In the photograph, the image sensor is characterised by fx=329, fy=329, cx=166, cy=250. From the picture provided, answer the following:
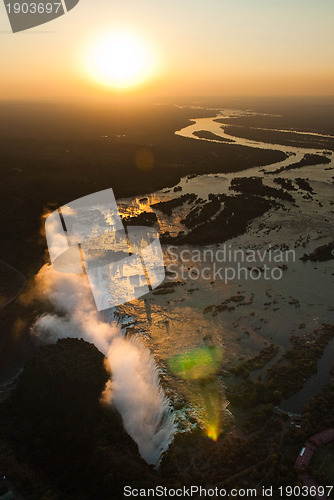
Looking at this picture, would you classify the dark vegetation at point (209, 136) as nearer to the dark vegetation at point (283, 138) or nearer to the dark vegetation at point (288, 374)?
the dark vegetation at point (283, 138)

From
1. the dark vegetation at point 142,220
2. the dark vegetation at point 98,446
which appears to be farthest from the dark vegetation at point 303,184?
the dark vegetation at point 98,446

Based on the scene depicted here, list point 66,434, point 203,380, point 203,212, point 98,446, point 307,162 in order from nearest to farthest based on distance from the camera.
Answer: point 98,446 → point 66,434 → point 203,380 → point 203,212 → point 307,162

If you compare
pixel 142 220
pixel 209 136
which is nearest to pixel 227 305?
pixel 142 220

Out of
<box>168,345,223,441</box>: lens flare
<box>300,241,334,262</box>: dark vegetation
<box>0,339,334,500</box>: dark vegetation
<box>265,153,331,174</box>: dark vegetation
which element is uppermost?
<box>0,339,334,500</box>: dark vegetation

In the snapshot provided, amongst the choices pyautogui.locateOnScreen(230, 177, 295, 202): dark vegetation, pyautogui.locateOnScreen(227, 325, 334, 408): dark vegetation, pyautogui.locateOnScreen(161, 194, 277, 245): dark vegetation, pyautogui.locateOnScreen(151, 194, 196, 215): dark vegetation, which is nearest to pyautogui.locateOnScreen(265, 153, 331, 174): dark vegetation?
pyautogui.locateOnScreen(230, 177, 295, 202): dark vegetation

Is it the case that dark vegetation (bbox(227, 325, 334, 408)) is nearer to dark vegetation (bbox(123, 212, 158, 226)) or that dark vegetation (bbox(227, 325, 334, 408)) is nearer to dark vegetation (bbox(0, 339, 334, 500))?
dark vegetation (bbox(0, 339, 334, 500))

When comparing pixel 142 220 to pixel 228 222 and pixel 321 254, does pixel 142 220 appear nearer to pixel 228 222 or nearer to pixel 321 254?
pixel 228 222

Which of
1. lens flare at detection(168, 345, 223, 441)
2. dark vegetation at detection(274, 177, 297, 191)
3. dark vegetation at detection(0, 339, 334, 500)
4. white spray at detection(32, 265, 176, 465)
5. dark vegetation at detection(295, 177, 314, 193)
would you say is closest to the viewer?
dark vegetation at detection(0, 339, 334, 500)

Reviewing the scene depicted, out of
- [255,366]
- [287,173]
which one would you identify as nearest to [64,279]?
[255,366]

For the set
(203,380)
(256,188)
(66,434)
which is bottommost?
(256,188)

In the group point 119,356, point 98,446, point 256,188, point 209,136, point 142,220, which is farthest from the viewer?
point 209,136
